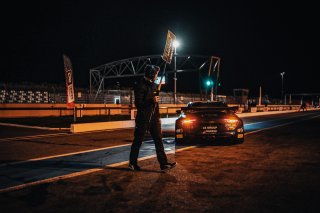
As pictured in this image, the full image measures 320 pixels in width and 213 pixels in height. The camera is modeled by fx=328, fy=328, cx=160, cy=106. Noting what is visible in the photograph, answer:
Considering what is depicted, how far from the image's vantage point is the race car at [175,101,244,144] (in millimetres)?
9570

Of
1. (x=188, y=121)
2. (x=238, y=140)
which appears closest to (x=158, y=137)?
(x=188, y=121)

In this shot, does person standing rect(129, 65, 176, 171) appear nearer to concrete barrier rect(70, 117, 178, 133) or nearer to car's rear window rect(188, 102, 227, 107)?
car's rear window rect(188, 102, 227, 107)

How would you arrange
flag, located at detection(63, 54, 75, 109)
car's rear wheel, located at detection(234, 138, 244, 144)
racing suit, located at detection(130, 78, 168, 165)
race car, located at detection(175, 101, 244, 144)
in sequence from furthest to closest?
flag, located at detection(63, 54, 75, 109)
car's rear wheel, located at detection(234, 138, 244, 144)
race car, located at detection(175, 101, 244, 144)
racing suit, located at detection(130, 78, 168, 165)

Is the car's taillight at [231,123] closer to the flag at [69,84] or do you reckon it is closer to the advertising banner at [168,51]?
the advertising banner at [168,51]

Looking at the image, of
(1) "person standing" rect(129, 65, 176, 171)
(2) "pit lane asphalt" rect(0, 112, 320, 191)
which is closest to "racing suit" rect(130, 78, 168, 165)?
(1) "person standing" rect(129, 65, 176, 171)

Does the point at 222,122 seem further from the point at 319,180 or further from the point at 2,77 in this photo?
the point at 2,77

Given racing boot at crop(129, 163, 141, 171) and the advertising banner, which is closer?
racing boot at crop(129, 163, 141, 171)

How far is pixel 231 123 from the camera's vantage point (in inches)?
382

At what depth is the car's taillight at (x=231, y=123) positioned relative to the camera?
9.66 m

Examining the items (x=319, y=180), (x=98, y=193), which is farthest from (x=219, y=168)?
(x=98, y=193)

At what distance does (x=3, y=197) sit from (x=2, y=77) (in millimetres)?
63299

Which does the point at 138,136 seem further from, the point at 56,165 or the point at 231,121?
the point at 231,121

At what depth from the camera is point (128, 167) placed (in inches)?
257

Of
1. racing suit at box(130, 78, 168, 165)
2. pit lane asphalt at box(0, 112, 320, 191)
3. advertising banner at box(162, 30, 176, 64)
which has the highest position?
advertising banner at box(162, 30, 176, 64)
